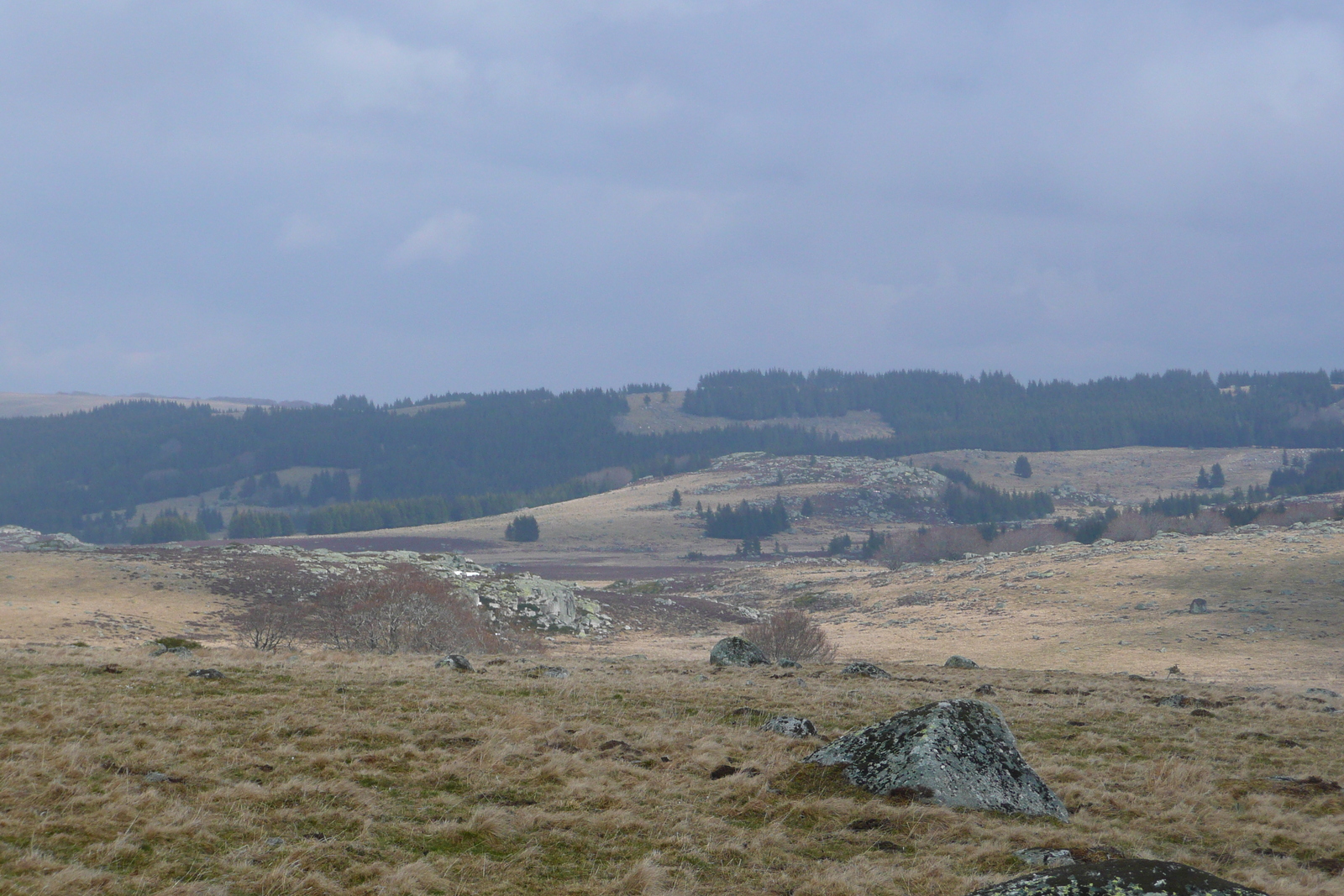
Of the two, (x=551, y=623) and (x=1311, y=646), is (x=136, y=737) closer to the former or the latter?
(x=551, y=623)

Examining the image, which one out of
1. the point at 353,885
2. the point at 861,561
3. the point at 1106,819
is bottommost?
the point at 861,561

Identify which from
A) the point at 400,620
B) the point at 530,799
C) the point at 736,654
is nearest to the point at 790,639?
the point at 736,654

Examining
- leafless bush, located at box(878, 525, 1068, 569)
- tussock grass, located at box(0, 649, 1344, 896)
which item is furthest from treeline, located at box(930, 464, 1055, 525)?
tussock grass, located at box(0, 649, 1344, 896)

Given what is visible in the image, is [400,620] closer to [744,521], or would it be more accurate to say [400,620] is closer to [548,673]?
[548,673]

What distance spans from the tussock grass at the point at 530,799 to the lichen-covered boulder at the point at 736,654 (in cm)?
1030

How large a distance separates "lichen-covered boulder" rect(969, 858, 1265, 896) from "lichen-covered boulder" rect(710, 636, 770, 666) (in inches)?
831

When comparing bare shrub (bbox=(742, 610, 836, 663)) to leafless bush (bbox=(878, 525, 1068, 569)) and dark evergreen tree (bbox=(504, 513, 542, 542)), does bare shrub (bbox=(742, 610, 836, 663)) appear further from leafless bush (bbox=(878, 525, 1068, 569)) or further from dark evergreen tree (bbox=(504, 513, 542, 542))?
dark evergreen tree (bbox=(504, 513, 542, 542))

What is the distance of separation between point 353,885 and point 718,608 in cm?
6988

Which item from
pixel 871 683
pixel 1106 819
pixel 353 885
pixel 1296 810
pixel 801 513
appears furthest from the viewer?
pixel 801 513

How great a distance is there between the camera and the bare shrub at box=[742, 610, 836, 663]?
40781 mm

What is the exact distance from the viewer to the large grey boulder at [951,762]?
1052 cm

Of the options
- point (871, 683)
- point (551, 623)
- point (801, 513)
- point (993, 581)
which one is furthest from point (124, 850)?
point (801, 513)

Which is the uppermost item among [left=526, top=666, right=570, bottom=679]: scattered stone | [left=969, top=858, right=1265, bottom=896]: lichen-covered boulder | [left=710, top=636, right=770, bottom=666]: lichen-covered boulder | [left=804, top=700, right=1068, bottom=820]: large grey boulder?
[left=969, top=858, right=1265, bottom=896]: lichen-covered boulder

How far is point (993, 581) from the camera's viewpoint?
3031 inches
